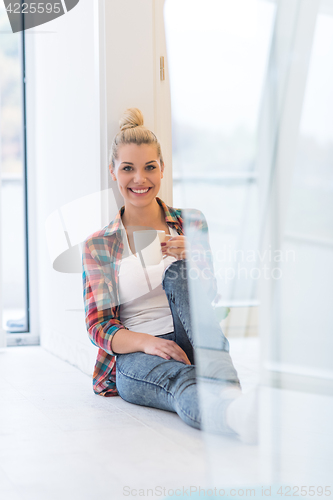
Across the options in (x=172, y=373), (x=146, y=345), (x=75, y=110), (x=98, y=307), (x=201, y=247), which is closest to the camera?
(x=201, y=247)

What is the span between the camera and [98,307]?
63.9 inches

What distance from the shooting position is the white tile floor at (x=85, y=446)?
3.16 ft

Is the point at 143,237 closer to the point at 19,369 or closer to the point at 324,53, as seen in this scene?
the point at 19,369

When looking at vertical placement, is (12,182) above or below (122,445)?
above

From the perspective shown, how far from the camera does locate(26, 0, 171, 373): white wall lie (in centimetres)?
184

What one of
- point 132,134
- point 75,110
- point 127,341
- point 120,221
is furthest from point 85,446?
point 75,110

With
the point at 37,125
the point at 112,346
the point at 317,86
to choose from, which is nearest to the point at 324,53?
the point at 317,86

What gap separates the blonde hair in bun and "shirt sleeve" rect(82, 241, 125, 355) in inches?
13.9

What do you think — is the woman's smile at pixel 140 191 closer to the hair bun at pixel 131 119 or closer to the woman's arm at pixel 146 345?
the hair bun at pixel 131 119

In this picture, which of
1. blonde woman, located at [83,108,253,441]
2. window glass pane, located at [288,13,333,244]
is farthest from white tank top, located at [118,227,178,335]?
window glass pane, located at [288,13,333,244]

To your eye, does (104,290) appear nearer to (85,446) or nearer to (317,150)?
(85,446)

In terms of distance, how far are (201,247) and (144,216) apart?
0.95m

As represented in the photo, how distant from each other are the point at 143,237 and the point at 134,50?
69cm

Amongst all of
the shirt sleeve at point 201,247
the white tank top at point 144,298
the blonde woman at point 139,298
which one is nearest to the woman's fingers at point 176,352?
the blonde woman at point 139,298
